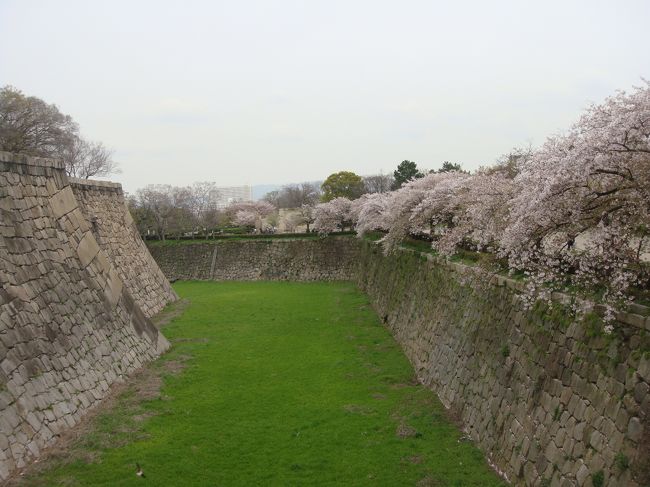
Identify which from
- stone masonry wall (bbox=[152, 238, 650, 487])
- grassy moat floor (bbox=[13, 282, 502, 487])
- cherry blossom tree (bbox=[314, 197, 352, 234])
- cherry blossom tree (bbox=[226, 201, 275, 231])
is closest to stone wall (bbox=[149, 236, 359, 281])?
cherry blossom tree (bbox=[314, 197, 352, 234])

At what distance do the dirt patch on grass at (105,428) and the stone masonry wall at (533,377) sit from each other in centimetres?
586

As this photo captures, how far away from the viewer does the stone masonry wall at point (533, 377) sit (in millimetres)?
5172

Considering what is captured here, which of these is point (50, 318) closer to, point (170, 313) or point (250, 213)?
point (170, 313)

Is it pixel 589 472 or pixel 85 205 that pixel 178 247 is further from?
pixel 589 472

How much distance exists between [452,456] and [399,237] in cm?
1373

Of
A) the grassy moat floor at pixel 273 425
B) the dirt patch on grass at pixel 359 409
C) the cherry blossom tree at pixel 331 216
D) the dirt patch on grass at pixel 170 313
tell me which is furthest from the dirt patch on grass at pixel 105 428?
the cherry blossom tree at pixel 331 216

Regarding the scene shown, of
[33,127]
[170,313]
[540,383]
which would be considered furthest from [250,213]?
[540,383]

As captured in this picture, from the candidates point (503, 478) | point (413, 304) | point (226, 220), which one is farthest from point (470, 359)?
point (226, 220)

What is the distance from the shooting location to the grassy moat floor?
766 cm

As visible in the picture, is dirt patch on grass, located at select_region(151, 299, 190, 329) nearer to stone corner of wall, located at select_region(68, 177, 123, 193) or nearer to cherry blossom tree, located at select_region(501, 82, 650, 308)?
stone corner of wall, located at select_region(68, 177, 123, 193)

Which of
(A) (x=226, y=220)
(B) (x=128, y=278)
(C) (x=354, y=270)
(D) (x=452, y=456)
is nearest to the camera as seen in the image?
(D) (x=452, y=456)

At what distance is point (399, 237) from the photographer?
21375 mm

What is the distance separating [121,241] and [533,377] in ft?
61.6

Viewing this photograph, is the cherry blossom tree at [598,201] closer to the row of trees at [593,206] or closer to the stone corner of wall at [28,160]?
the row of trees at [593,206]
